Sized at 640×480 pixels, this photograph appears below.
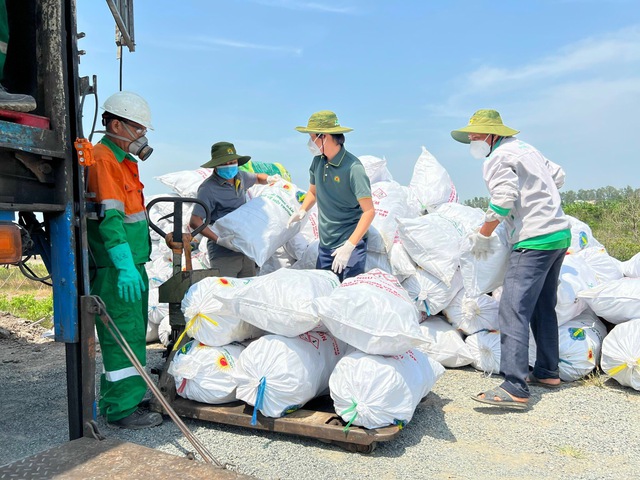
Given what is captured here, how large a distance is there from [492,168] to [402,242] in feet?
3.26

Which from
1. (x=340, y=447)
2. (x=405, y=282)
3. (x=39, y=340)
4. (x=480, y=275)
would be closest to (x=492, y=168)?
(x=480, y=275)

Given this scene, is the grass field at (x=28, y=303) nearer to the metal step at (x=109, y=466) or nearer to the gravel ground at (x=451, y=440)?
the gravel ground at (x=451, y=440)

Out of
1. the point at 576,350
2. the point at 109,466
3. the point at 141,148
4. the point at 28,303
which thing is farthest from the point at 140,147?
the point at 28,303

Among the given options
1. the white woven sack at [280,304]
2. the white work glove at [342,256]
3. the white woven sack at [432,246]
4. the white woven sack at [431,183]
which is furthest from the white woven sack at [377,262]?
the white woven sack at [280,304]

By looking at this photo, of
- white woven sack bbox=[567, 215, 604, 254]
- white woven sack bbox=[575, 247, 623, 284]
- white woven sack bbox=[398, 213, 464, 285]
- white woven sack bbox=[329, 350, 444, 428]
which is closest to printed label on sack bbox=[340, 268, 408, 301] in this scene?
white woven sack bbox=[329, 350, 444, 428]

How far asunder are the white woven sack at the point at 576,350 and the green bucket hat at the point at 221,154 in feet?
8.35

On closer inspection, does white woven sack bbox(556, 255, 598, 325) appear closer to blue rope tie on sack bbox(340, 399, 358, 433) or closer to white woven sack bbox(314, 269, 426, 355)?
white woven sack bbox(314, 269, 426, 355)

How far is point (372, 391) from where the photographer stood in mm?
2916

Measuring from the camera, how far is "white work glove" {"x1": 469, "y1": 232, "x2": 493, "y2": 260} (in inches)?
155

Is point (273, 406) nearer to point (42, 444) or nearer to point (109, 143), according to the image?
point (42, 444)

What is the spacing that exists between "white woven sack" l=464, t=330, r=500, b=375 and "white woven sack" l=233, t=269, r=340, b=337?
→ 60.9 inches

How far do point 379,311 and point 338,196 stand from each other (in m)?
1.34

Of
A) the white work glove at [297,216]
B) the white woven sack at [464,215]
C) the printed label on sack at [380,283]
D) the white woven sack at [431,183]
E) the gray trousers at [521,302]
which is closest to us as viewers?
the printed label on sack at [380,283]

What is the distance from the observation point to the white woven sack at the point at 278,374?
9.91 feet
